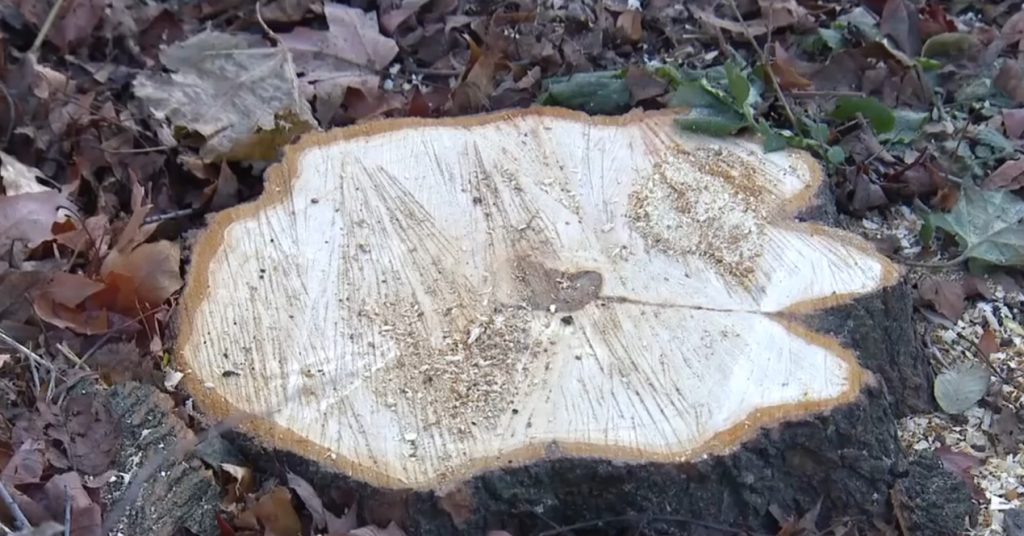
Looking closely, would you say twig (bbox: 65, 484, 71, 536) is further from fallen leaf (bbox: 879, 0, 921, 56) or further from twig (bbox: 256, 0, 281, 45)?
fallen leaf (bbox: 879, 0, 921, 56)

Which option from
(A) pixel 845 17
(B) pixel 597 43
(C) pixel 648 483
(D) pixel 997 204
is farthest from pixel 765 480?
(A) pixel 845 17

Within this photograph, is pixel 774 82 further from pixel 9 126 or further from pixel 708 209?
pixel 9 126

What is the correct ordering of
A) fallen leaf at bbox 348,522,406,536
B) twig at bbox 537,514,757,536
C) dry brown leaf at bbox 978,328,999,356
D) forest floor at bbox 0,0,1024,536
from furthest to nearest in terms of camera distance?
dry brown leaf at bbox 978,328,999,356 < forest floor at bbox 0,0,1024,536 < twig at bbox 537,514,757,536 < fallen leaf at bbox 348,522,406,536

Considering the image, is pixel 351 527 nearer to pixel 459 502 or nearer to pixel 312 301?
pixel 459 502

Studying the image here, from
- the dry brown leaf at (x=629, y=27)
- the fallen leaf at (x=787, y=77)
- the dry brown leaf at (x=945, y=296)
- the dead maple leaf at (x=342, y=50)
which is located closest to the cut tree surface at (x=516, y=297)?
the dry brown leaf at (x=945, y=296)

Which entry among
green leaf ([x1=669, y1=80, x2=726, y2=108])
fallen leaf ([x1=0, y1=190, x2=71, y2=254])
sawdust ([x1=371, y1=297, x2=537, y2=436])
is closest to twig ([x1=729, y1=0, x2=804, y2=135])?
green leaf ([x1=669, y1=80, x2=726, y2=108])

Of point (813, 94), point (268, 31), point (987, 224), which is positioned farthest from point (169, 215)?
point (987, 224)
